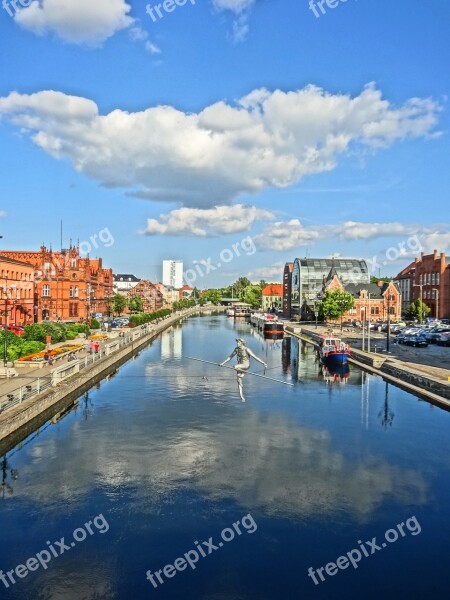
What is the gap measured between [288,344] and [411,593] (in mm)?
65420

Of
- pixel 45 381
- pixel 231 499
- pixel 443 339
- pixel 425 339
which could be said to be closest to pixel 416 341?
pixel 425 339

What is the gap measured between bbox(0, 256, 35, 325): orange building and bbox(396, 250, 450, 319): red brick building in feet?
246

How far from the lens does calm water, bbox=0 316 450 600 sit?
1392 centimetres

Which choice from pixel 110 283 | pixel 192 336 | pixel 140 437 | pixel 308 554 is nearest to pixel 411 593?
pixel 308 554

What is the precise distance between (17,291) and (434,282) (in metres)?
89.5

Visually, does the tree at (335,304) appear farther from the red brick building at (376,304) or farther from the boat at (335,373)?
the boat at (335,373)

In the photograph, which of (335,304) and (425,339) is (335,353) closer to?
(425,339)

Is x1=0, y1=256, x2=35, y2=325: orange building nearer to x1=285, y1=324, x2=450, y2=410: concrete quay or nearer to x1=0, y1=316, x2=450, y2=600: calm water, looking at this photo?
x1=0, y1=316, x2=450, y2=600: calm water

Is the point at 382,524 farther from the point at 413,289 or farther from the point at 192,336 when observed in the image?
the point at 413,289

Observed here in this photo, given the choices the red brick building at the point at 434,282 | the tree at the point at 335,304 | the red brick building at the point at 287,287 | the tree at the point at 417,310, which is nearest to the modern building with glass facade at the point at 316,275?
the red brick building at the point at 287,287

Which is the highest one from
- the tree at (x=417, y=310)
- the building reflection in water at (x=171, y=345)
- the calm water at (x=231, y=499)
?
the tree at (x=417, y=310)

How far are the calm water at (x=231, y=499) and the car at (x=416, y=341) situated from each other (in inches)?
1240

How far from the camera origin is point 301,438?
87.4ft

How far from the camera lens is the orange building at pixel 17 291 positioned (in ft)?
211
